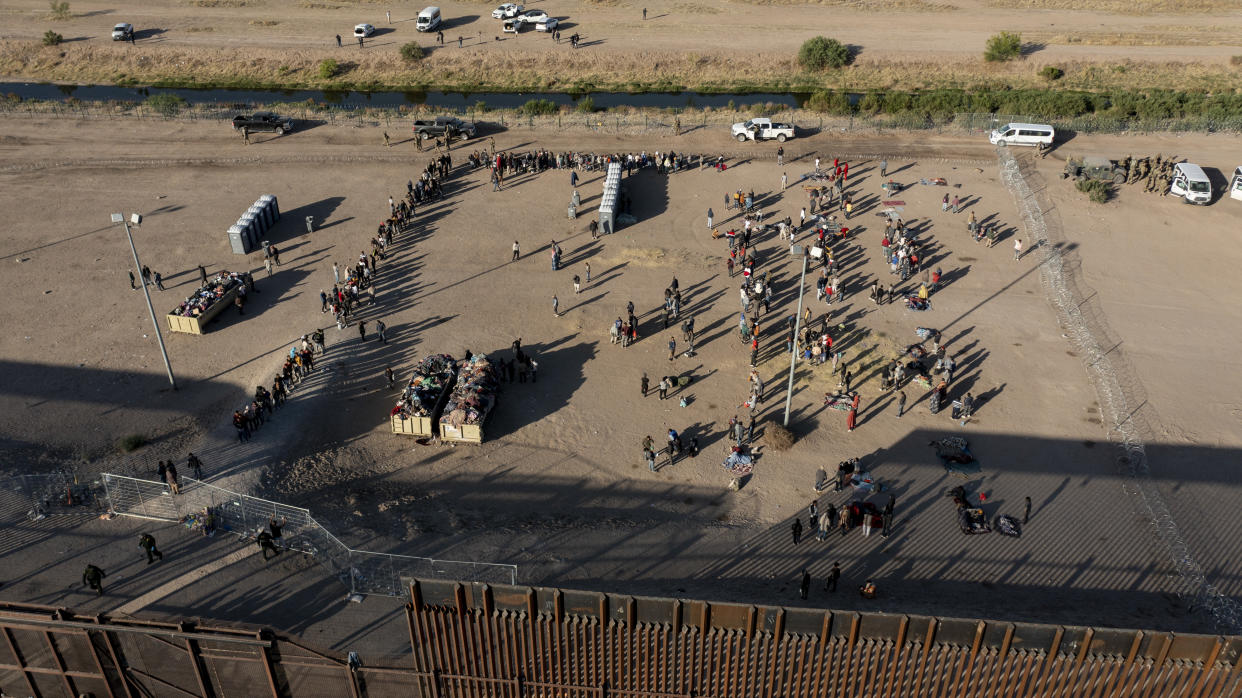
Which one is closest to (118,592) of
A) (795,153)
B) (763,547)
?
(763,547)

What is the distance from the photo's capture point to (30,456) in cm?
2881

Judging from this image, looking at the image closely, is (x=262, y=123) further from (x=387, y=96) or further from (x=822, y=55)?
(x=822, y=55)

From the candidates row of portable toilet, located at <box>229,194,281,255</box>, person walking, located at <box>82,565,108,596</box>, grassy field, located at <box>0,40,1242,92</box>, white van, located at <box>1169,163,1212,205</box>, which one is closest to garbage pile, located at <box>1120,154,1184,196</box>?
white van, located at <box>1169,163,1212,205</box>

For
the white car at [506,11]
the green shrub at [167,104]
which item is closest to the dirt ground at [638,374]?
the green shrub at [167,104]

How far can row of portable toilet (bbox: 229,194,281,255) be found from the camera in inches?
1638

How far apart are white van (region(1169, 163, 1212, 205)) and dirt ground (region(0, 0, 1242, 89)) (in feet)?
84.5

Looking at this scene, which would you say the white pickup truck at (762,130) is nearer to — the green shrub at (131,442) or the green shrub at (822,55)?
the green shrub at (822,55)

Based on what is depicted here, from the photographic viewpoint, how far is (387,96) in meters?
73.7

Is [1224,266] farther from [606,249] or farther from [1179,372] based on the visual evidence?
[606,249]

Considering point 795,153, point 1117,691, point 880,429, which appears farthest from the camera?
point 795,153

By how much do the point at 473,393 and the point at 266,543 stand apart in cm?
887

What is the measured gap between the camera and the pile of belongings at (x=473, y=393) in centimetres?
2956

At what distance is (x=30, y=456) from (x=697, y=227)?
3026cm

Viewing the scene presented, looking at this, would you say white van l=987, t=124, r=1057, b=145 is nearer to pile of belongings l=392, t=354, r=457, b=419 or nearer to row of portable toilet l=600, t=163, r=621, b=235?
row of portable toilet l=600, t=163, r=621, b=235
